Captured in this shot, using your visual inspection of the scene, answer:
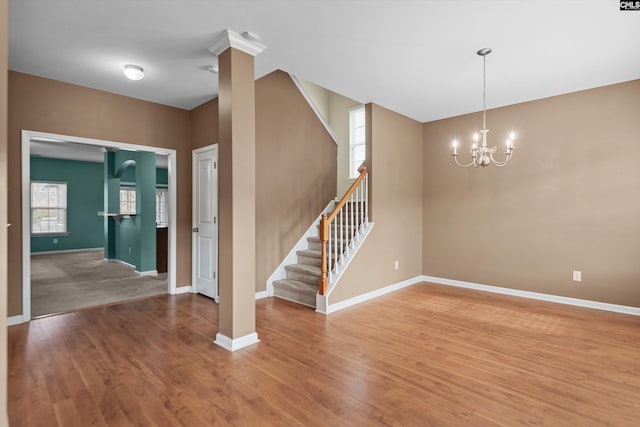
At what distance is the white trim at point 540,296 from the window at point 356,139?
8.00 feet

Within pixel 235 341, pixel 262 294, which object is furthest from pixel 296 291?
pixel 235 341

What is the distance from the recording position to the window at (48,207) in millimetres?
9461

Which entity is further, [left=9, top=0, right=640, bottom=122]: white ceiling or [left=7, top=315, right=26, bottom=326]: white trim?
[left=7, top=315, right=26, bottom=326]: white trim

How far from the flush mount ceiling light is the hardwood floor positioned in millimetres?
2710

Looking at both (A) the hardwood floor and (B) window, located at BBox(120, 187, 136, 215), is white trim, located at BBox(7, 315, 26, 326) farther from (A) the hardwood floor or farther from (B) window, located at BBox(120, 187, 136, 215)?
(B) window, located at BBox(120, 187, 136, 215)

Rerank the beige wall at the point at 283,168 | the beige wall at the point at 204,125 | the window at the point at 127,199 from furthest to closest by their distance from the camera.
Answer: the window at the point at 127,199 < the beige wall at the point at 283,168 < the beige wall at the point at 204,125

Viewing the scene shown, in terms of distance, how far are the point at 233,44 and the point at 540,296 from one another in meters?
5.05

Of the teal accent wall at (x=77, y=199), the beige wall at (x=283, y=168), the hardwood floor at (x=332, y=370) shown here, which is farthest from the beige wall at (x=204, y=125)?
the teal accent wall at (x=77, y=199)

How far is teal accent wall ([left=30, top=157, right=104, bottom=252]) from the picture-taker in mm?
9500

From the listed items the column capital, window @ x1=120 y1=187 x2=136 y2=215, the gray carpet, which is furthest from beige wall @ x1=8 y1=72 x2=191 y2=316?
window @ x1=120 y1=187 x2=136 y2=215

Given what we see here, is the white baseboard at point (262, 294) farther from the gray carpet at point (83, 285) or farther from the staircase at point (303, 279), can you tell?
the gray carpet at point (83, 285)

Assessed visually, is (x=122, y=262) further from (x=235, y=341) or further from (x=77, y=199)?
(x=235, y=341)

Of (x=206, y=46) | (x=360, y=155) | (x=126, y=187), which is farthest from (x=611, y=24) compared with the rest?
(x=126, y=187)

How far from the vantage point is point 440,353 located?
290cm
